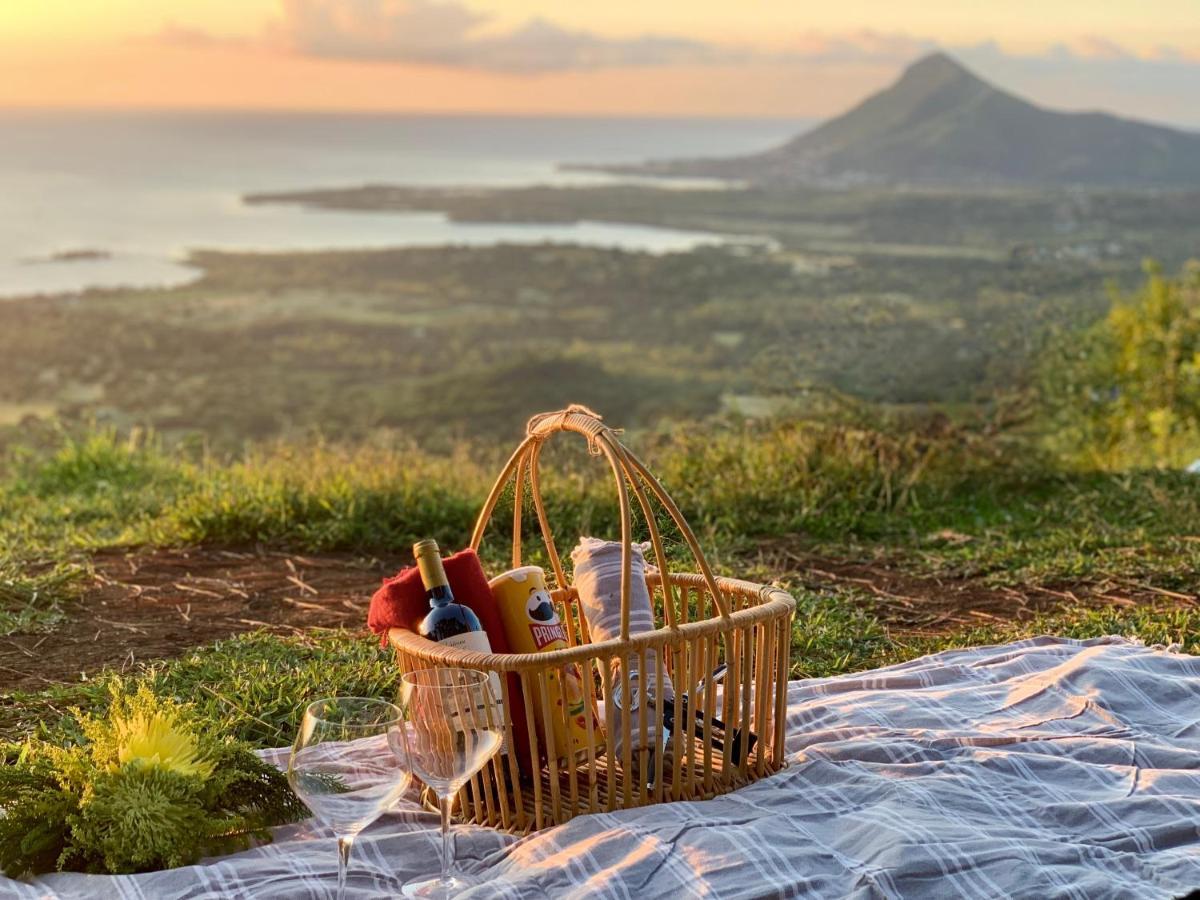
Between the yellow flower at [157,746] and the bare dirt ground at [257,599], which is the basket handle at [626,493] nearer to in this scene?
the yellow flower at [157,746]

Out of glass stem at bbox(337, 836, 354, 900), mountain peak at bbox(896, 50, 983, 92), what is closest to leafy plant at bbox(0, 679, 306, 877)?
glass stem at bbox(337, 836, 354, 900)

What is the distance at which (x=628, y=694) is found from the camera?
259 centimetres

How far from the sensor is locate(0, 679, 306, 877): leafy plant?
95.1 inches

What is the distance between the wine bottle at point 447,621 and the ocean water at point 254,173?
105 ft

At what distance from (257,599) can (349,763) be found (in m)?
3.15

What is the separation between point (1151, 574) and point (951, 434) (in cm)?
234

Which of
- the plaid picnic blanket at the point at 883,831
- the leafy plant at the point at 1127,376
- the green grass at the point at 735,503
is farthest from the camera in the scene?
the leafy plant at the point at 1127,376

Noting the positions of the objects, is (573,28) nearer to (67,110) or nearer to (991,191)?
(991,191)

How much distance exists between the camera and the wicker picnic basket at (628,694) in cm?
257

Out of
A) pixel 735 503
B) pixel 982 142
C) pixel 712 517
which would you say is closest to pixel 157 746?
pixel 712 517

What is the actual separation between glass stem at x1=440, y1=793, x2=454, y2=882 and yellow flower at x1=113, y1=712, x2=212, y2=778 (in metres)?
0.55

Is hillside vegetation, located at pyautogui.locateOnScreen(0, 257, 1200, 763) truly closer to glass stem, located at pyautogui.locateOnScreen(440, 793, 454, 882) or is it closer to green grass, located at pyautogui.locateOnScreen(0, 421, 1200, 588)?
green grass, located at pyautogui.locateOnScreen(0, 421, 1200, 588)

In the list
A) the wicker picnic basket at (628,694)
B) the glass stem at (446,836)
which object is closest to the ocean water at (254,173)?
the wicker picnic basket at (628,694)

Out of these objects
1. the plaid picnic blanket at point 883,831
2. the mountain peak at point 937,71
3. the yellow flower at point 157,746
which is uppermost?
the mountain peak at point 937,71
